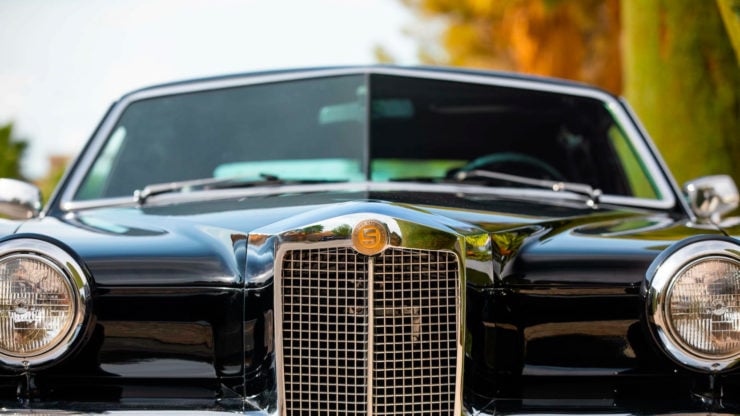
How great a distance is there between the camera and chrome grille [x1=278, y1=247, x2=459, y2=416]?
247 centimetres

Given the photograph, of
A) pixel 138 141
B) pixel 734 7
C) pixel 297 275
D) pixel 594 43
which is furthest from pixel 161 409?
pixel 594 43

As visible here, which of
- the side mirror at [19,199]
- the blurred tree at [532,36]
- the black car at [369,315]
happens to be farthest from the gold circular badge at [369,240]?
the blurred tree at [532,36]

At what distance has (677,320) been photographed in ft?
8.28

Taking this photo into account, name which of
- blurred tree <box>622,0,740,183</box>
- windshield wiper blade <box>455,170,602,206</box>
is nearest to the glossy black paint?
windshield wiper blade <box>455,170,602,206</box>

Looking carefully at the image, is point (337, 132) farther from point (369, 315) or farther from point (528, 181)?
point (369, 315)

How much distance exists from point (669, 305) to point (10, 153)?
1296 centimetres

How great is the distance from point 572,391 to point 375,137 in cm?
138

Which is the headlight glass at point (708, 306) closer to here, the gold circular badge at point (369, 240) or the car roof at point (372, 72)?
the gold circular badge at point (369, 240)

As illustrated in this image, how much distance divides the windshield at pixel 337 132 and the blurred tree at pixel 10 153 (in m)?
10.4

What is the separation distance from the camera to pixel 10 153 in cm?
1400

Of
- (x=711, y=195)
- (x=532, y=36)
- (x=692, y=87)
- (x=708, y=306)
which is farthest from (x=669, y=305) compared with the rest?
(x=532, y=36)

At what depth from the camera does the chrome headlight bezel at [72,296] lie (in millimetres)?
2506

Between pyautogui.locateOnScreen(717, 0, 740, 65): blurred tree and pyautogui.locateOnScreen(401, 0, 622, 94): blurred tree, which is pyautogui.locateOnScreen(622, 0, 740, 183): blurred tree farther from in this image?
pyautogui.locateOnScreen(401, 0, 622, 94): blurred tree

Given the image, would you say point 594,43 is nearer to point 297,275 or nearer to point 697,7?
point 697,7
